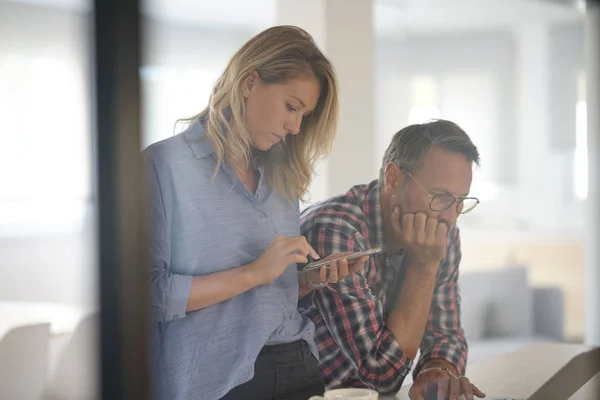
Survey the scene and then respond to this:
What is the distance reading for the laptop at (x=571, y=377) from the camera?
2031 millimetres

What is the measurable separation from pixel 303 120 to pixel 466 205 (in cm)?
55

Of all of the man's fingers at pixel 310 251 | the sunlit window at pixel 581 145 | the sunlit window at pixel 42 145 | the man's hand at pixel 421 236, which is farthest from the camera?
the sunlit window at pixel 581 145

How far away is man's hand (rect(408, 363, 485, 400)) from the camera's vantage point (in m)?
1.68

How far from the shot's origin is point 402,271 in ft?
5.32

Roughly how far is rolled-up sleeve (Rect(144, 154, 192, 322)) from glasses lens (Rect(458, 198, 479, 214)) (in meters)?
0.74

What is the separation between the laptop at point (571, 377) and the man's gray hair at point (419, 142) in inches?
28.2

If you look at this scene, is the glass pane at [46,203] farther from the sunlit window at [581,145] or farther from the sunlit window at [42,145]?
the sunlit window at [581,145]

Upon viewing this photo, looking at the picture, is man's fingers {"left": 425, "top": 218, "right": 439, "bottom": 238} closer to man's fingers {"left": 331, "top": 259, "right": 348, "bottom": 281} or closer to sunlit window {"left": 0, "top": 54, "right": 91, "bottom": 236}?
man's fingers {"left": 331, "top": 259, "right": 348, "bottom": 281}

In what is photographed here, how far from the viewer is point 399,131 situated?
166cm

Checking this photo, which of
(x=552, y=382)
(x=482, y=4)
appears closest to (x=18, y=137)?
(x=482, y=4)

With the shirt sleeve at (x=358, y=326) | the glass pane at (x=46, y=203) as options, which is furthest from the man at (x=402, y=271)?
the glass pane at (x=46, y=203)

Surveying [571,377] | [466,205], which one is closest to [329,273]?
[466,205]

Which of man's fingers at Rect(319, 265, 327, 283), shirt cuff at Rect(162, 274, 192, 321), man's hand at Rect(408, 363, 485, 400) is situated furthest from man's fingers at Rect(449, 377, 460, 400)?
shirt cuff at Rect(162, 274, 192, 321)

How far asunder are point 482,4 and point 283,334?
3.80 feet
